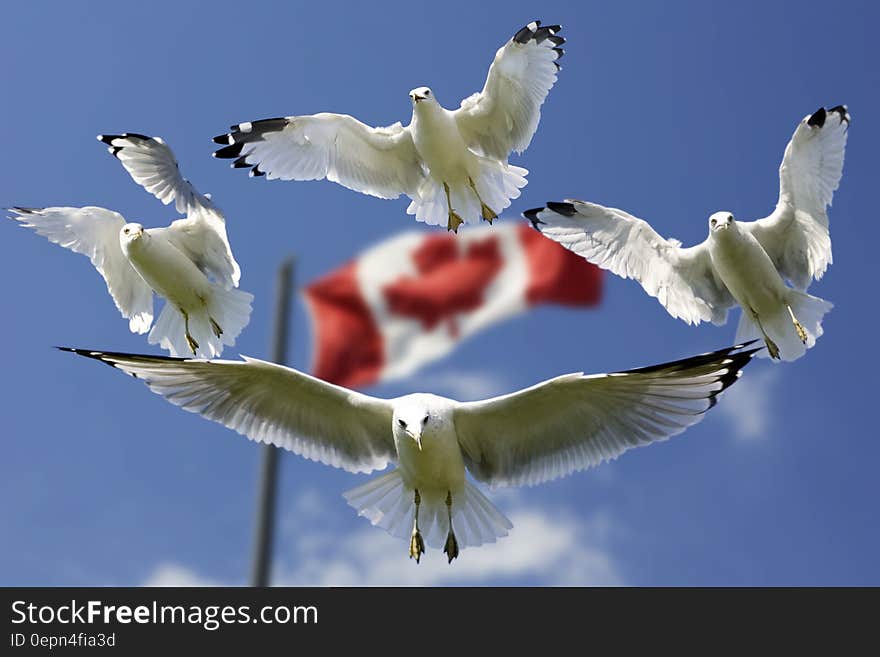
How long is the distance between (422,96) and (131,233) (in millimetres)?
1733

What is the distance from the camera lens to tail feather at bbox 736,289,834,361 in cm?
700

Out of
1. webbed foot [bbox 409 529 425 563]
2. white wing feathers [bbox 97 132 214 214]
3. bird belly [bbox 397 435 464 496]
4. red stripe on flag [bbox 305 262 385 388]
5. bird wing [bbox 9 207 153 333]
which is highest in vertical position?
red stripe on flag [bbox 305 262 385 388]

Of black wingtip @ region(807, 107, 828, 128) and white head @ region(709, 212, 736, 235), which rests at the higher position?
black wingtip @ region(807, 107, 828, 128)

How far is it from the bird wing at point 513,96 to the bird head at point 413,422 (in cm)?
249

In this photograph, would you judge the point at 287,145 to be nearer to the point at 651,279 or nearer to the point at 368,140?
the point at 368,140

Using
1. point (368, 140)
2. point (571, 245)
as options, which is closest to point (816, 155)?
point (571, 245)

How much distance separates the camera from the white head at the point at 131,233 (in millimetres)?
7062

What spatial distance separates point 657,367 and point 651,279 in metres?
1.91

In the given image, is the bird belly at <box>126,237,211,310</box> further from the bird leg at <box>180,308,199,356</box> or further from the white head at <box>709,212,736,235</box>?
the white head at <box>709,212,736,235</box>

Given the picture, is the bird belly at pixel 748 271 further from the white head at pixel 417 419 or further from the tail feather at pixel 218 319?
the tail feather at pixel 218 319

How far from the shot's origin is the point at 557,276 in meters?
11.3

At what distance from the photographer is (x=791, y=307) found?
7.04 m

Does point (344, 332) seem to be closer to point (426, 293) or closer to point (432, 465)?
point (426, 293)

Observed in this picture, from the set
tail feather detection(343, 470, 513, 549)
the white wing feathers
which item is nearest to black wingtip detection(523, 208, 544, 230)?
the white wing feathers
